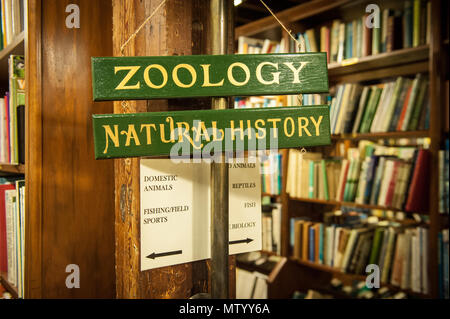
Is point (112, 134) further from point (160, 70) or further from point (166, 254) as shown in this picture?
point (166, 254)

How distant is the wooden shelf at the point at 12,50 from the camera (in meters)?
1.29

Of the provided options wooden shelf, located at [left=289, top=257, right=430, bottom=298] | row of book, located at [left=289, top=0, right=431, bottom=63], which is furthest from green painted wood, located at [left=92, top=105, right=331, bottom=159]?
wooden shelf, located at [left=289, top=257, right=430, bottom=298]

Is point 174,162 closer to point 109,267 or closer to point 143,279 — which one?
point 143,279

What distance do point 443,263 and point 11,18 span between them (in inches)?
95.5

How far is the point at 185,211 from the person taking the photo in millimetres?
867

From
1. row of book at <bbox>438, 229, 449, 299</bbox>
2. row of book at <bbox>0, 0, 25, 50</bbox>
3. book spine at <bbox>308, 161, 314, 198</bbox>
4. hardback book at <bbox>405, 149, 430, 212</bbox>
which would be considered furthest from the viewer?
book spine at <bbox>308, 161, 314, 198</bbox>

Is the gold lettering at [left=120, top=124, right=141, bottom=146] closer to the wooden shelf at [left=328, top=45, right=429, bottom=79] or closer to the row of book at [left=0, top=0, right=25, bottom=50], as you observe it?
the row of book at [left=0, top=0, right=25, bottom=50]

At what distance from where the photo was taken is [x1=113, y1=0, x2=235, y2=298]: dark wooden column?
882 mm

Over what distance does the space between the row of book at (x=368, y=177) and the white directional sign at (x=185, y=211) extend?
1.03 m

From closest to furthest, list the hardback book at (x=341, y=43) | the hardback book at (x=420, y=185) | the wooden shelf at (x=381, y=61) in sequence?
the hardback book at (x=420, y=185) < the wooden shelf at (x=381, y=61) < the hardback book at (x=341, y=43)

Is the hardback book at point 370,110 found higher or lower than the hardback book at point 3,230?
higher

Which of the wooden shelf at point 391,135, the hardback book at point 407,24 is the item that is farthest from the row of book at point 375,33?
the wooden shelf at point 391,135

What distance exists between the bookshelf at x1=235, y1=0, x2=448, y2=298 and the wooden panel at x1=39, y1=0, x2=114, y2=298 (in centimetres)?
162

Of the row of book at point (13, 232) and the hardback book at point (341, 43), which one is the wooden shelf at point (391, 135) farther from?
Answer: the row of book at point (13, 232)
